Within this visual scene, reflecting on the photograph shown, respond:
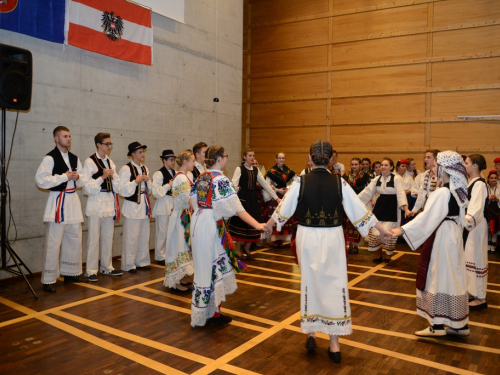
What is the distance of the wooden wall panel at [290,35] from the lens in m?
11.5

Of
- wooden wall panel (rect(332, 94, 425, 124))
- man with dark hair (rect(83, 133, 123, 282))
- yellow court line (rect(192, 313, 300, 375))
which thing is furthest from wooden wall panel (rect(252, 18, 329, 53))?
yellow court line (rect(192, 313, 300, 375))

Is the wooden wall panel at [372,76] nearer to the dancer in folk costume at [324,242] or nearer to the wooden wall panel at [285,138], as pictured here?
the wooden wall panel at [285,138]

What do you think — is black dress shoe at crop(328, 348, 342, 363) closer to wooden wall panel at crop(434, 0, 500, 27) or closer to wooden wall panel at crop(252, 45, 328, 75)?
wooden wall panel at crop(434, 0, 500, 27)

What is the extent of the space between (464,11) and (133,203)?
845cm

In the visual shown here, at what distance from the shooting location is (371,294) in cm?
506

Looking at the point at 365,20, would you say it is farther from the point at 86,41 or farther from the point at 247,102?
the point at 86,41

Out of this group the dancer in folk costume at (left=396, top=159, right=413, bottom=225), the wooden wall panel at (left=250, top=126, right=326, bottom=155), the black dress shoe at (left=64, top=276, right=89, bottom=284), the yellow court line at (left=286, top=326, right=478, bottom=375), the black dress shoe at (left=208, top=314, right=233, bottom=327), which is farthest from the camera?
the wooden wall panel at (left=250, top=126, right=326, bottom=155)

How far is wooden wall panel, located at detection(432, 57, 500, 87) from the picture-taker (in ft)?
30.7

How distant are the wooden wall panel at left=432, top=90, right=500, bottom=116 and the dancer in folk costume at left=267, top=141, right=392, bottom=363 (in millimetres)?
7647

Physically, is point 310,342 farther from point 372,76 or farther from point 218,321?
point 372,76

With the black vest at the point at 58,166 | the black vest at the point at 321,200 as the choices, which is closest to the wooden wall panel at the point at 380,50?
the black vest at the point at 58,166

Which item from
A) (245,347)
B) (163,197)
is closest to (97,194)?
(163,197)

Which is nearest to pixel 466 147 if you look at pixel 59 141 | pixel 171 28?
pixel 171 28

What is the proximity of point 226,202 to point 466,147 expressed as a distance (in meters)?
7.70
